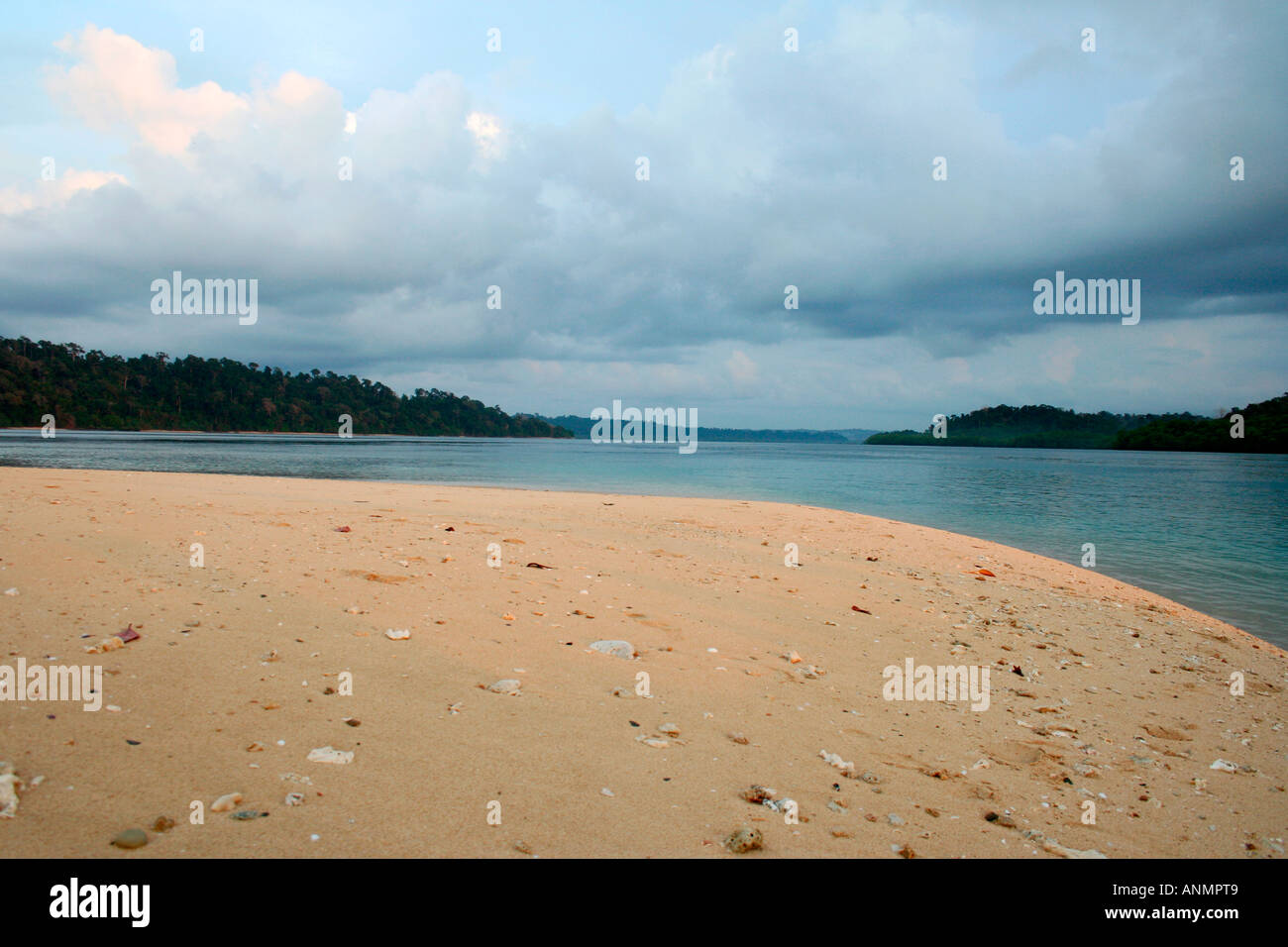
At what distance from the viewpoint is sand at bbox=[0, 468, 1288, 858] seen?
3.44 m

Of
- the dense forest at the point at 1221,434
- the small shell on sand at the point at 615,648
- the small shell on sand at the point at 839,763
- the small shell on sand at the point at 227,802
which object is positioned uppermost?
the dense forest at the point at 1221,434

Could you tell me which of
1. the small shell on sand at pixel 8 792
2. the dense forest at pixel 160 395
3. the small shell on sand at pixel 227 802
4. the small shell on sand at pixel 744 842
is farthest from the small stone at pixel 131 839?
the dense forest at pixel 160 395

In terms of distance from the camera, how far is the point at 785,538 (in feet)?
50.2

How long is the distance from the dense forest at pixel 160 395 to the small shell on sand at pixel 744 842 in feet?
515

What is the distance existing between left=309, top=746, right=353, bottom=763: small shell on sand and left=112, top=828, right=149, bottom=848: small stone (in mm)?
908

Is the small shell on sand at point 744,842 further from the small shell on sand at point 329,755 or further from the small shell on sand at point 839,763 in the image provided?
the small shell on sand at point 329,755

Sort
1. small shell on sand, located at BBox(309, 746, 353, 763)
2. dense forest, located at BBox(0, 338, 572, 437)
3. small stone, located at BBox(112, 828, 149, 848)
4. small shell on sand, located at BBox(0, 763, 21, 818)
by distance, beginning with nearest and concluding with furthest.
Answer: small stone, located at BBox(112, 828, 149, 848) → small shell on sand, located at BBox(0, 763, 21, 818) → small shell on sand, located at BBox(309, 746, 353, 763) → dense forest, located at BBox(0, 338, 572, 437)

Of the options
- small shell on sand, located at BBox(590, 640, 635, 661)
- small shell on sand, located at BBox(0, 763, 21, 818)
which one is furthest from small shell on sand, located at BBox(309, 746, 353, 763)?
small shell on sand, located at BBox(590, 640, 635, 661)

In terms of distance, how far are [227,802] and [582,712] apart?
2341mm

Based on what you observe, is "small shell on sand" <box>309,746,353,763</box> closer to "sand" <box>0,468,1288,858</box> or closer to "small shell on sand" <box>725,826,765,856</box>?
"sand" <box>0,468,1288,858</box>

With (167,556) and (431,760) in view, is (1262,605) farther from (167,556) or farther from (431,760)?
(167,556)

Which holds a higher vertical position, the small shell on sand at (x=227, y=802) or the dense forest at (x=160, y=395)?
the dense forest at (x=160, y=395)

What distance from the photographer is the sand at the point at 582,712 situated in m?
3.44
